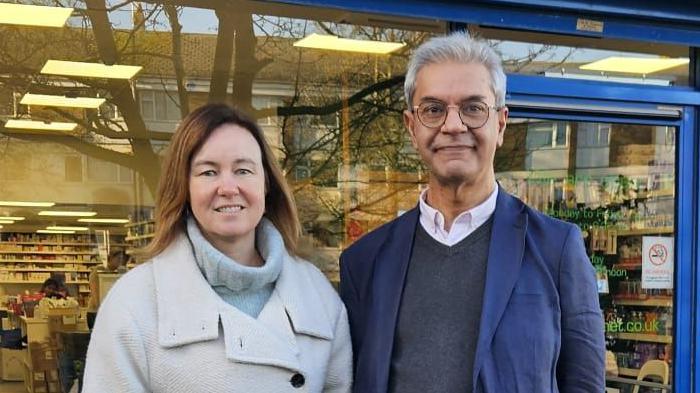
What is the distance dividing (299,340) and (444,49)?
0.79 metres

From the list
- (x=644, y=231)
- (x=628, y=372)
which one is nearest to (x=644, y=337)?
(x=628, y=372)

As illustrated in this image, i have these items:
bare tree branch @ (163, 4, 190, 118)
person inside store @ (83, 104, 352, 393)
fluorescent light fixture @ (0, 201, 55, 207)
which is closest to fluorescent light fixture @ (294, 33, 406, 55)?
bare tree branch @ (163, 4, 190, 118)

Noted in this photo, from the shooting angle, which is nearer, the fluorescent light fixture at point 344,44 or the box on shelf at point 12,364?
the fluorescent light fixture at point 344,44

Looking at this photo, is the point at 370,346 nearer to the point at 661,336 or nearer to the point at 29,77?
the point at 661,336

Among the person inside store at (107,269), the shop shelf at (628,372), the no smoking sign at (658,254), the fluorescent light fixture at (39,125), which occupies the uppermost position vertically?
the fluorescent light fixture at (39,125)

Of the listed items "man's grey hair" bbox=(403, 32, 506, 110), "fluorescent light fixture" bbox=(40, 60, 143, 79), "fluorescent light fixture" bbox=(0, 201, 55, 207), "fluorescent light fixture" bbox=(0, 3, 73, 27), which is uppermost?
"fluorescent light fixture" bbox=(0, 3, 73, 27)

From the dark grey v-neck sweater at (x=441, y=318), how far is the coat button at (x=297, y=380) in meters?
0.21

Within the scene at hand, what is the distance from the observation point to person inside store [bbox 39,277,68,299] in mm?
5352

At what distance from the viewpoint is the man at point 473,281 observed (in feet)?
5.40

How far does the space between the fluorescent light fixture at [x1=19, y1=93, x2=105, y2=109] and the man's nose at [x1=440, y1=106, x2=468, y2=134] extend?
3930mm

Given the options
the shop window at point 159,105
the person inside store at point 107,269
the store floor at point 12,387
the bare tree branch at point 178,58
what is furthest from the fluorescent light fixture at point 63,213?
the bare tree branch at point 178,58

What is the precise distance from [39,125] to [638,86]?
13.4 feet

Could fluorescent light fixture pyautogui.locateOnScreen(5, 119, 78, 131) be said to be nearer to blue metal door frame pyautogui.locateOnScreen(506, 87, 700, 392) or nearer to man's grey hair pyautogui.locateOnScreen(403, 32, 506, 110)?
blue metal door frame pyautogui.locateOnScreen(506, 87, 700, 392)

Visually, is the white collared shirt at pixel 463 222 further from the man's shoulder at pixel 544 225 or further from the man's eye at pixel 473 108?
the man's eye at pixel 473 108
